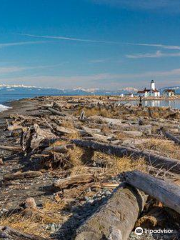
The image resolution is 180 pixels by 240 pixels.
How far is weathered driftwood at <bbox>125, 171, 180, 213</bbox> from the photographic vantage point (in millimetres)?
5133

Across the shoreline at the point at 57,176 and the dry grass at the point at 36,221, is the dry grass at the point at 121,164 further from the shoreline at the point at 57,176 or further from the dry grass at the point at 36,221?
the dry grass at the point at 36,221

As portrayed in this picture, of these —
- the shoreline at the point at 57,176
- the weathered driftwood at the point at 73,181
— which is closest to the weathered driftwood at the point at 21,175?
the shoreline at the point at 57,176

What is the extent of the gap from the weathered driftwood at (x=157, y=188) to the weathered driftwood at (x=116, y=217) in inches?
7.3

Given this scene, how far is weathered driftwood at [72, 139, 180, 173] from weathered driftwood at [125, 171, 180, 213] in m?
A: 2.36

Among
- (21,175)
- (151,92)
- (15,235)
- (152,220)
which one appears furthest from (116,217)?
(151,92)

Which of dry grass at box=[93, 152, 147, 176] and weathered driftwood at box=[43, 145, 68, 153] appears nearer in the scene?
dry grass at box=[93, 152, 147, 176]

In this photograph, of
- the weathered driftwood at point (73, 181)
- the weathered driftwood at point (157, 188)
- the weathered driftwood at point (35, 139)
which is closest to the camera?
the weathered driftwood at point (157, 188)

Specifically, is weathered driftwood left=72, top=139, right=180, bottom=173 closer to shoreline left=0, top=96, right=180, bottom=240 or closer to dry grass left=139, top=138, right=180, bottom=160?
shoreline left=0, top=96, right=180, bottom=240

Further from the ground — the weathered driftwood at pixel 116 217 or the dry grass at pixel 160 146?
the weathered driftwood at pixel 116 217

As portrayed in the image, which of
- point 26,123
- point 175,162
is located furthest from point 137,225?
point 26,123

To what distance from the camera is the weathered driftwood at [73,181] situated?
26.2 ft

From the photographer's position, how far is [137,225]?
5.64 metres

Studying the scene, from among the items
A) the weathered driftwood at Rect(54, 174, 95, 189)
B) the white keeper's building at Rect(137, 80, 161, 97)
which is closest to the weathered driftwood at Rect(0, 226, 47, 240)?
the weathered driftwood at Rect(54, 174, 95, 189)

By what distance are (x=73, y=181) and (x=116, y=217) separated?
9.97ft
